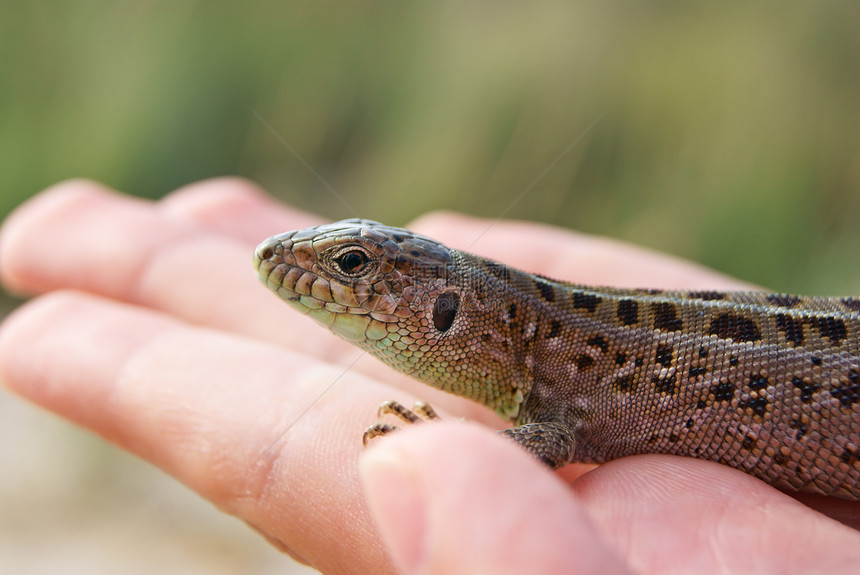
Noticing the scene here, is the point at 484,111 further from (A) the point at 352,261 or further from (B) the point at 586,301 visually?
(A) the point at 352,261

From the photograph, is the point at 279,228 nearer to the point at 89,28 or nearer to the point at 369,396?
the point at 369,396

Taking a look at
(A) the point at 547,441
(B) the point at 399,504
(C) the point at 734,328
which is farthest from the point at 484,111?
(B) the point at 399,504

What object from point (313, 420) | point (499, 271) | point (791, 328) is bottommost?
point (313, 420)

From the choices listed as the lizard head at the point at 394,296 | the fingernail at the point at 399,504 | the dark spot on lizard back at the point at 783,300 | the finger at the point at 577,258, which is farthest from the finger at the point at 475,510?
the finger at the point at 577,258

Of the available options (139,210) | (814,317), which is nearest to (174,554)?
(139,210)

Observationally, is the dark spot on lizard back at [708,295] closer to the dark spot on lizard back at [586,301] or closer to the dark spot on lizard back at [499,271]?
the dark spot on lizard back at [586,301]

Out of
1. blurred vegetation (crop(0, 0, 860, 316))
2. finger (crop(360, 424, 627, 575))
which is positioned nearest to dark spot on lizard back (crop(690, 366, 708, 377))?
finger (crop(360, 424, 627, 575))

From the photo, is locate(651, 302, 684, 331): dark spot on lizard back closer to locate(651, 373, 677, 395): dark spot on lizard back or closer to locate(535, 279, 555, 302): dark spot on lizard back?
locate(651, 373, 677, 395): dark spot on lizard back
